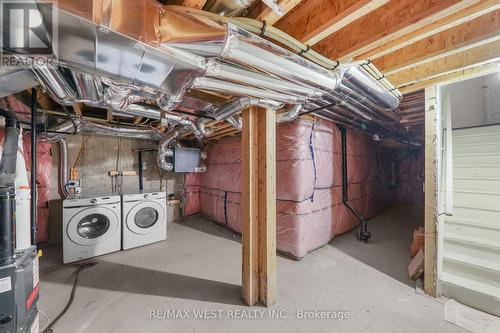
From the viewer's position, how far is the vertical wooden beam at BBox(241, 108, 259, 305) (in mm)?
1886

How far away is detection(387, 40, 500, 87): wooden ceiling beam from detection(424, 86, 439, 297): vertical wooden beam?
275mm

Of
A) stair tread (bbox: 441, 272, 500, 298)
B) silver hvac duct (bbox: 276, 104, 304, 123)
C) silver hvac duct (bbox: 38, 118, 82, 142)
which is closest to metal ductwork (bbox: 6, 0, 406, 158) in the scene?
silver hvac duct (bbox: 276, 104, 304, 123)

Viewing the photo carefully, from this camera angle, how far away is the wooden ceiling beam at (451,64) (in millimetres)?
1624

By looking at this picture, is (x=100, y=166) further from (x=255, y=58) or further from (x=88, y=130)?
(x=255, y=58)

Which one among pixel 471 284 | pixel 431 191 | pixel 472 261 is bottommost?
pixel 471 284

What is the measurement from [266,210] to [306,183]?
1253mm

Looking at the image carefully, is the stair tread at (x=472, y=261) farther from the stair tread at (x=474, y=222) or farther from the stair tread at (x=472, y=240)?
the stair tread at (x=474, y=222)

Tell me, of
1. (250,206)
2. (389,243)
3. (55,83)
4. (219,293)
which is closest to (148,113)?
(55,83)

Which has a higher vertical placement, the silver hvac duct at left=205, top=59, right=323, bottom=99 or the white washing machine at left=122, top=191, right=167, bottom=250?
the silver hvac duct at left=205, top=59, right=323, bottom=99

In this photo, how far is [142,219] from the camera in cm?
350

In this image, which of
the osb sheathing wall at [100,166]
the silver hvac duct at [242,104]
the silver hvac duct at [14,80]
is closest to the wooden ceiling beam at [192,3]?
the silver hvac duct at [242,104]

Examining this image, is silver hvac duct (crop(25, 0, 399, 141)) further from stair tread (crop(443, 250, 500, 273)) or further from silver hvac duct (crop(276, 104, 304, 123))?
stair tread (crop(443, 250, 500, 273))

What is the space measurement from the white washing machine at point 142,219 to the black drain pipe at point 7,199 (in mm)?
2269

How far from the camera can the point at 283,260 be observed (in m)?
2.79
